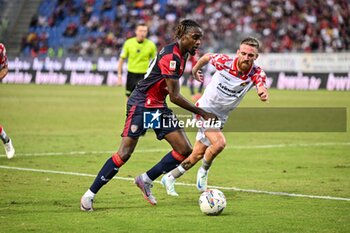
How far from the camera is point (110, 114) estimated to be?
26281 millimetres

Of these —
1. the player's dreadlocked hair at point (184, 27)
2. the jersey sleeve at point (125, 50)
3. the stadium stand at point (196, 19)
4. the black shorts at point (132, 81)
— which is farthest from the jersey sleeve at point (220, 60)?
the stadium stand at point (196, 19)

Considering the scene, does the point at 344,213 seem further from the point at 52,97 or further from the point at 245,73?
the point at 52,97

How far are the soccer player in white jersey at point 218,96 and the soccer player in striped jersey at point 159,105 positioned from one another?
0.84m

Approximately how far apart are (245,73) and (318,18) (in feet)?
107

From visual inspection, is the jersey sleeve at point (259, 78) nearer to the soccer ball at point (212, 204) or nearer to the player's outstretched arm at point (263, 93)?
the player's outstretched arm at point (263, 93)

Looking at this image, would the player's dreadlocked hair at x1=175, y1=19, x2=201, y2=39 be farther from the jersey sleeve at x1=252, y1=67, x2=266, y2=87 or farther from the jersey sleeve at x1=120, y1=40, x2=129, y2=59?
the jersey sleeve at x1=120, y1=40, x2=129, y2=59

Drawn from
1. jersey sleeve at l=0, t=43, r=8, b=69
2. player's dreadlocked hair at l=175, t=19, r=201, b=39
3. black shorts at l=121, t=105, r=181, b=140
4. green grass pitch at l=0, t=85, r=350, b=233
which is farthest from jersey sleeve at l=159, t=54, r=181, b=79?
jersey sleeve at l=0, t=43, r=8, b=69

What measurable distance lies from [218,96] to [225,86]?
0.17 meters

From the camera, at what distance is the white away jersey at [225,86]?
10.6 m

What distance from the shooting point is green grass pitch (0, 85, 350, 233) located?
8.41 m

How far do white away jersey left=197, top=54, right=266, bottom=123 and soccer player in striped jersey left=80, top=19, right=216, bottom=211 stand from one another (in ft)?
4.34

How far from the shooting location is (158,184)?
1184 centimetres

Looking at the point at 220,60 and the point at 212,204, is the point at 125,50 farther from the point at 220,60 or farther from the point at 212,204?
the point at 212,204

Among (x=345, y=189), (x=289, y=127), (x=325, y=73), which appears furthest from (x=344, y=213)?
(x=325, y=73)
